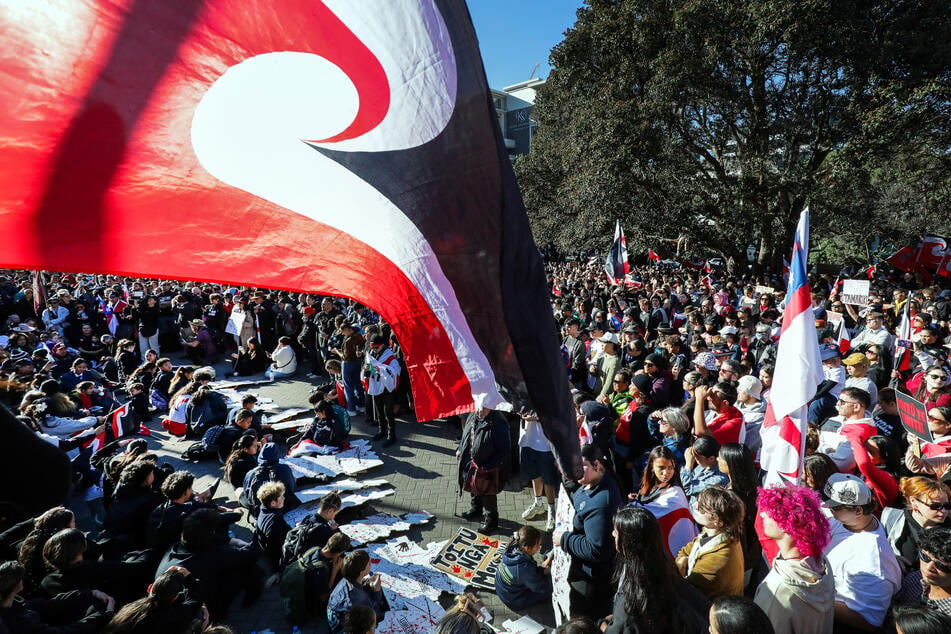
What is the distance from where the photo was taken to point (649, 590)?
2.82 meters

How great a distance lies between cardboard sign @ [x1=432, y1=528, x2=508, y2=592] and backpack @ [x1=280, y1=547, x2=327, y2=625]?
4.34 feet

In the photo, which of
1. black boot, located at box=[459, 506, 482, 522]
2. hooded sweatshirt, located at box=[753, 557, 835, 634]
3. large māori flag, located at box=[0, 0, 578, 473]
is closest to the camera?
large māori flag, located at box=[0, 0, 578, 473]

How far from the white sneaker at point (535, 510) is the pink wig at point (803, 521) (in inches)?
143

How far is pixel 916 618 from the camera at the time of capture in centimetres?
233

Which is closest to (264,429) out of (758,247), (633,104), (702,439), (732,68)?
(702,439)

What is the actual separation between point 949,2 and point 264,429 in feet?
76.3

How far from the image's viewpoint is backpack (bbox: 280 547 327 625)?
440 centimetres

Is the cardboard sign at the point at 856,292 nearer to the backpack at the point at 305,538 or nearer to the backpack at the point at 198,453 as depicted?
the backpack at the point at 305,538

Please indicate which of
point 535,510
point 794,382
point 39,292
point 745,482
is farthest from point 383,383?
point 39,292

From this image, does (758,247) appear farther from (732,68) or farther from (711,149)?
(732,68)

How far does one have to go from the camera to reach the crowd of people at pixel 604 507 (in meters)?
2.87

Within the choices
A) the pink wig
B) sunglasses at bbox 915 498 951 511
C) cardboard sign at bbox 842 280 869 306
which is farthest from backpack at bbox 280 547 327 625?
cardboard sign at bbox 842 280 869 306

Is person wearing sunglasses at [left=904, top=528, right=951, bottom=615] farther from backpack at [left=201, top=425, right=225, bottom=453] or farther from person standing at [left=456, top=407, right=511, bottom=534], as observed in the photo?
backpack at [left=201, top=425, right=225, bottom=453]

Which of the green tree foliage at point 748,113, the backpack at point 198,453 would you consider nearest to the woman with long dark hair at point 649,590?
the backpack at point 198,453
